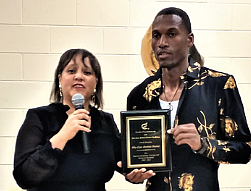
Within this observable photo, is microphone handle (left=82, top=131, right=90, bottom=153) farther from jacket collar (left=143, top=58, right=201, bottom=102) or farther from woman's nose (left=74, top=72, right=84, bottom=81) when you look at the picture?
jacket collar (left=143, top=58, right=201, bottom=102)

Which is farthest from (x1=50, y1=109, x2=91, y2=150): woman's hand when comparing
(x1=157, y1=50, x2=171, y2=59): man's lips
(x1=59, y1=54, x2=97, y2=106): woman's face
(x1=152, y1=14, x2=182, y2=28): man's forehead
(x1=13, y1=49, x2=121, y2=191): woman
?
(x1=152, y1=14, x2=182, y2=28): man's forehead

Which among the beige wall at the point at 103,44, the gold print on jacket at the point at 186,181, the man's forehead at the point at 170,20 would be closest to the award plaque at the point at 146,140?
the gold print on jacket at the point at 186,181

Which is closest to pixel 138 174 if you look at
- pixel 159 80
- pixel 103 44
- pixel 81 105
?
pixel 81 105

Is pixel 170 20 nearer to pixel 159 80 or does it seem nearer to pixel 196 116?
pixel 159 80

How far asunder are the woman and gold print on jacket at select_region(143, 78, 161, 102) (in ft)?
0.72

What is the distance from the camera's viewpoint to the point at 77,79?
5.33ft

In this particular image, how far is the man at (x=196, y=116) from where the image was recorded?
5.16 ft

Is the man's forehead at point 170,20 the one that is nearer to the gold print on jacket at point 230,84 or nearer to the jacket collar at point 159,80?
the jacket collar at point 159,80

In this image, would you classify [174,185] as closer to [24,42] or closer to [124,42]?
[124,42]

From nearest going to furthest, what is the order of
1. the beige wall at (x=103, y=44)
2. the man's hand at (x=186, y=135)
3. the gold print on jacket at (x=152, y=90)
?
1. the man's hand at (x=186, y=135)
2. the gold print on jacket at (x=152, y=90)
3. the beige wall at (x=103, y=44)

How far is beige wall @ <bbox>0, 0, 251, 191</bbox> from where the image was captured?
2.53 m

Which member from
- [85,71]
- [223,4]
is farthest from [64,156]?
[223,4]

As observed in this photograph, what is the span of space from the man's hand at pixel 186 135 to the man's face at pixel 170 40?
0.32m

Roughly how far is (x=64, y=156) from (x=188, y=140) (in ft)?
1.77
